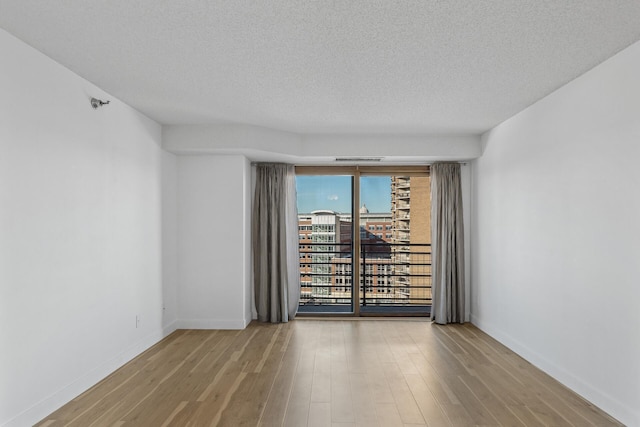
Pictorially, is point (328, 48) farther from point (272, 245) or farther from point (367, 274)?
point (367, 274)

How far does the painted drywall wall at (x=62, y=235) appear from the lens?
2.56 meters

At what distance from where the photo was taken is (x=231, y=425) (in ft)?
8.73

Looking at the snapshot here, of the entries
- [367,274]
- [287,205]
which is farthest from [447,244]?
[287,205]

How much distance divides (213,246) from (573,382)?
4.00m

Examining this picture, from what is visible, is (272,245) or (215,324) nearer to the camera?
(215,324)

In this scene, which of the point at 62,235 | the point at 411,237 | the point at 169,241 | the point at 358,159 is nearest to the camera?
the point at 62,235

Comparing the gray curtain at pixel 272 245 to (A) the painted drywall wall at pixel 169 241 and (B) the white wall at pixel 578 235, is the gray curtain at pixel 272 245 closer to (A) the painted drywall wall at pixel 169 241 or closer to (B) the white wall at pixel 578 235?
(A) the painted drywall wall at pixel 169 241

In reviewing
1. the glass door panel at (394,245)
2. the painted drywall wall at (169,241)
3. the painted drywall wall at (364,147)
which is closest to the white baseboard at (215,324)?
the painted drywall wall at (169,241)

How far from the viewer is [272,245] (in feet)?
18.6

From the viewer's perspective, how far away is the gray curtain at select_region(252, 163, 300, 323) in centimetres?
564

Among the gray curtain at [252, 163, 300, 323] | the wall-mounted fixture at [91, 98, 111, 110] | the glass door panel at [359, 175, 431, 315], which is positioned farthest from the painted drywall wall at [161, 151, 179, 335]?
the glass door panel at [359, 175, 431, 315]

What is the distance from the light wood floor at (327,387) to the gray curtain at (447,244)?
767 mm

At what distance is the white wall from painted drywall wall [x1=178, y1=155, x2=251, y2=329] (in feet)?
10.3

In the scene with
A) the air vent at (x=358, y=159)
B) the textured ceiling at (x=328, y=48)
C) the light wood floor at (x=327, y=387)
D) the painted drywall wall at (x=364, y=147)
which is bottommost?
the light wood floor at (x=327, y=387)
